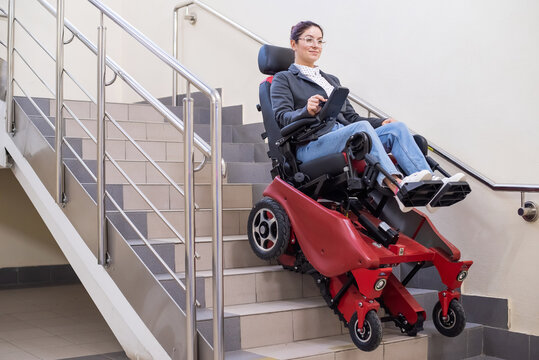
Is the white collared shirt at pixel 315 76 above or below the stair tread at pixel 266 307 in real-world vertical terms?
above

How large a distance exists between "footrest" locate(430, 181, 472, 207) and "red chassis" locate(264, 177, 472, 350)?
270 mm

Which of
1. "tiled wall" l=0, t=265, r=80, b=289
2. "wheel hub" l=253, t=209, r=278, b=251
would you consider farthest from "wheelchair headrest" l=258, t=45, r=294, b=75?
"tiled wall" l=0, t=265, r=80, b=289

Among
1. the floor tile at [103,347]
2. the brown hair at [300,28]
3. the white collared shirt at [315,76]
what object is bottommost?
the floor tile at [103,347]

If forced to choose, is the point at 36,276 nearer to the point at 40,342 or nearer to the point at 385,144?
the point at 40,342

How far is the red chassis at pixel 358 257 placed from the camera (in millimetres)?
2582

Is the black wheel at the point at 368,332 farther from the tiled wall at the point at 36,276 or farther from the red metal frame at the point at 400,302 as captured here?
the tiled wall at the point at 36,276

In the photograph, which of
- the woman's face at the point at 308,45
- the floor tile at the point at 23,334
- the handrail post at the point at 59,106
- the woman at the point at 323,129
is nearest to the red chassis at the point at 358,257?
the woman at the point at 323,129

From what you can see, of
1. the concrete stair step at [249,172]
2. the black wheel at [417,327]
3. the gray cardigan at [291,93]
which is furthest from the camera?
the concrete stair step at [249,172]

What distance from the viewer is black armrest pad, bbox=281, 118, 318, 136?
2.88 meters

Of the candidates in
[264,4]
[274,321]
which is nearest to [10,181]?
[264,4]

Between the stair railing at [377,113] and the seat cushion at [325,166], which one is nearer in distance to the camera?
the seat cushion at [325,166]

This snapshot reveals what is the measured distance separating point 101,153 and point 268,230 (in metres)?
0.80

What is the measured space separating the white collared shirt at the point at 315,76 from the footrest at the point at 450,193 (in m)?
0.98

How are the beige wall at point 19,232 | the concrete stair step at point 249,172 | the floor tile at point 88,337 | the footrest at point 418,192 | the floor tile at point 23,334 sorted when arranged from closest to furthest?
the footrest at point 418,192 < the floor tile at point 88,337 < the floor tile at point 23,334 < the concrete stair step at point 249,172 < the beige wall at point 19,232
